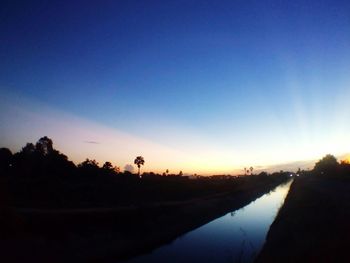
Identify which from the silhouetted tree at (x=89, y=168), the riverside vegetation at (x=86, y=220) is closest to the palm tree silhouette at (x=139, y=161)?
the silhouetted tree at (x=89, y=168)

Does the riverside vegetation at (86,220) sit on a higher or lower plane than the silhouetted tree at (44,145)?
lower

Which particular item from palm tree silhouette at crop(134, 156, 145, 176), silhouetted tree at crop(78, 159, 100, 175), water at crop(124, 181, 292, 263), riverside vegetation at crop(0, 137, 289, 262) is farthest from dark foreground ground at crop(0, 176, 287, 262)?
palm tree silhouette at crop(134, 156, 145, 176)

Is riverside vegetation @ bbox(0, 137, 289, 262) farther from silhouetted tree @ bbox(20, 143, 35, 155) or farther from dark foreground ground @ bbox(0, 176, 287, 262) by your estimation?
silhouetted tree @ bbox(20, 143, 35, 155)

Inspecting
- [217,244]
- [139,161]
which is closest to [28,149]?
[139,161]

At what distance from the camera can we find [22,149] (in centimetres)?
12000

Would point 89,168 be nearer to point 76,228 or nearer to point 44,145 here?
point 44,145

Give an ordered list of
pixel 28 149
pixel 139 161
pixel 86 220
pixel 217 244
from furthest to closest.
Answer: pixel 139 161 → pixel 28 149 → pixel 217 244 → pixel 86 220

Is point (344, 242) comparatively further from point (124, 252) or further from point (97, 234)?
point (97, 234)

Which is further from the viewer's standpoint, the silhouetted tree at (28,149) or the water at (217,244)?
the silhouetted tree at (28,149)

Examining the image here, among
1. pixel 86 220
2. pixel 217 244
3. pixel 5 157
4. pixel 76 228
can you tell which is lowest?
pixel 217 244

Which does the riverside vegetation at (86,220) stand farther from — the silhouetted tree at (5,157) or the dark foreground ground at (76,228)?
the silhouetted tree at (5,157)

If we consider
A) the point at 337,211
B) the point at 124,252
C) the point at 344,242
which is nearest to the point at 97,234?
the point at 124,252

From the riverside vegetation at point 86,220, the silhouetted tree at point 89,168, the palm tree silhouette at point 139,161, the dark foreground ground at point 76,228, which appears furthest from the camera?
the palm tree silhouette at point 139,161

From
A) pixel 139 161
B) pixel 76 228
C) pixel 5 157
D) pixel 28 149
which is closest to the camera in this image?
pixel 76 228
